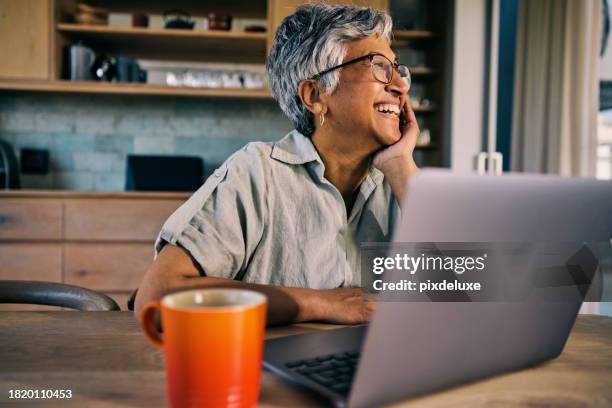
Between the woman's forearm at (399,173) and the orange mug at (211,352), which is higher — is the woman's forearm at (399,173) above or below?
above

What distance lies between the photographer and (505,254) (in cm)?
52

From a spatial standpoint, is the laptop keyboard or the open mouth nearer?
the laptop keyboard

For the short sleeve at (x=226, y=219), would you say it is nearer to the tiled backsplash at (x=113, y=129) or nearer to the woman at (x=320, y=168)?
the woman at (x=320, y=168)

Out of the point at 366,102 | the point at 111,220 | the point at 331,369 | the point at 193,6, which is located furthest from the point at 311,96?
the point at 193,6

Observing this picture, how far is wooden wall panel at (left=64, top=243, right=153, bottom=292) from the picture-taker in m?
2.84

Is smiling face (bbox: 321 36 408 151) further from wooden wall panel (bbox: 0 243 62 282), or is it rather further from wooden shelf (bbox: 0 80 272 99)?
wooden wall panel (bbox: 0 243 62 282)

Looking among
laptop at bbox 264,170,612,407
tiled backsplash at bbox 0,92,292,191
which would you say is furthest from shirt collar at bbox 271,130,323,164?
tiled backsplash at bbox 0,92,292,191

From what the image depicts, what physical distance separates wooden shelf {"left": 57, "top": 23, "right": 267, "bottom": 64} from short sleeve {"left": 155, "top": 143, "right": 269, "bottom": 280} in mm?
2085

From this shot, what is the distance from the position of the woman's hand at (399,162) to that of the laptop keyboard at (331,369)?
0.67m

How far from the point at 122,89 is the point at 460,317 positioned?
117 inches

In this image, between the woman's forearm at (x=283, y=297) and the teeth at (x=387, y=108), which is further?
the teeth at (x=387, y=108)

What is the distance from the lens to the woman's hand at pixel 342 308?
0.85 m

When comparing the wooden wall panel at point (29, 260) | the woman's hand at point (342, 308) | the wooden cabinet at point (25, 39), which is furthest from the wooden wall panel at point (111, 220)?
the woman's hand at point (342, 308)

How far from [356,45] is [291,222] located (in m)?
Result: 0.45
